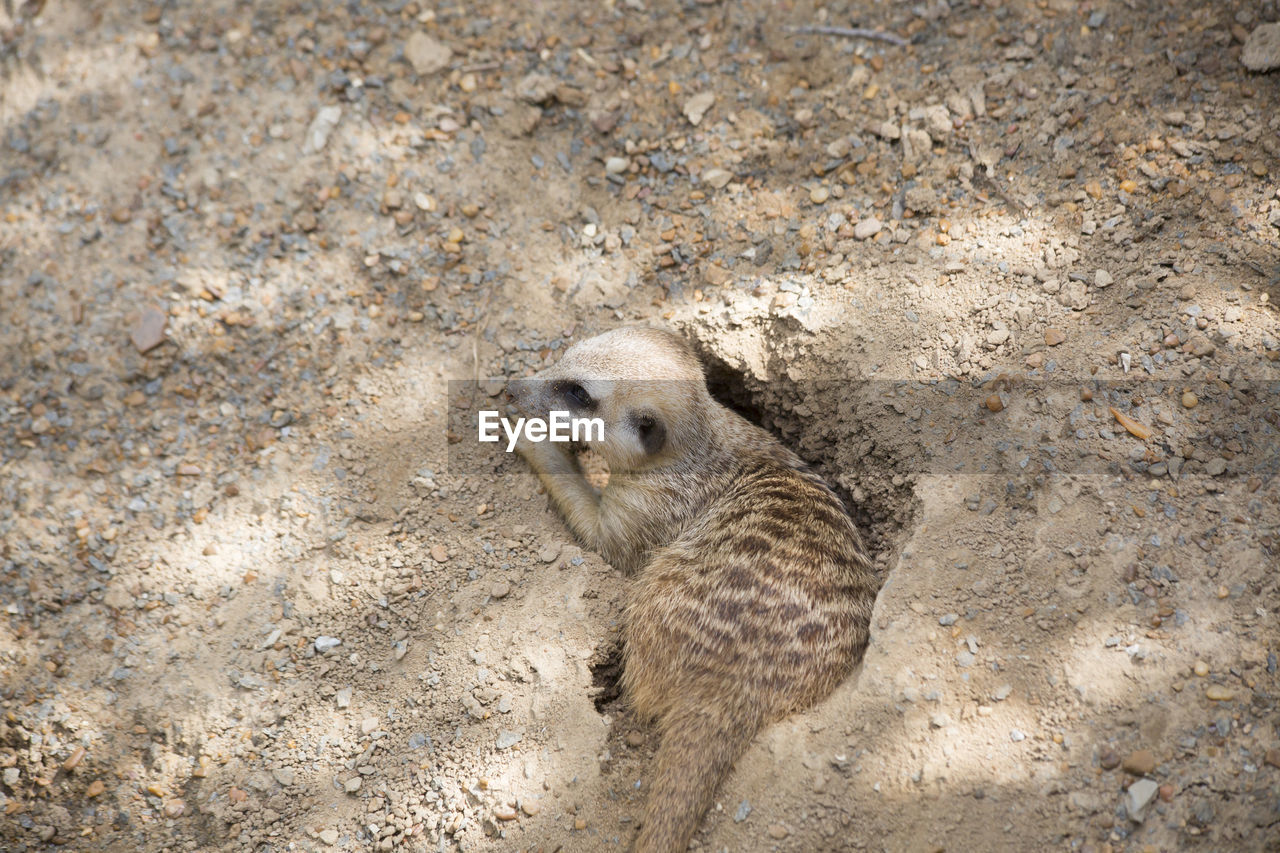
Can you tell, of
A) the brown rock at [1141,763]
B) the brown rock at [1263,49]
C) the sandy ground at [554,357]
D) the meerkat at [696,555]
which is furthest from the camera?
the brown rock at [1263,49]

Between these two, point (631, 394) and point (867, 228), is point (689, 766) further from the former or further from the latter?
point (867, 228)

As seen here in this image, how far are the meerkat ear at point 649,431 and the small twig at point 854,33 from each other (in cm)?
195

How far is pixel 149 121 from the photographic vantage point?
12.4ft

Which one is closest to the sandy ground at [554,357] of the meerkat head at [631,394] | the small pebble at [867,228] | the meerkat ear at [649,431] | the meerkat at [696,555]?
the small pebble at [867,228]

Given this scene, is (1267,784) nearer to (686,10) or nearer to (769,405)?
(769,405)

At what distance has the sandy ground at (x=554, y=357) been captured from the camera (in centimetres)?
241

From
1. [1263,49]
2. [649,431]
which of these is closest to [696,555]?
[649,431]

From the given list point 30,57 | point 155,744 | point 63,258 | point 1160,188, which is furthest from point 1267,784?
point 30,57

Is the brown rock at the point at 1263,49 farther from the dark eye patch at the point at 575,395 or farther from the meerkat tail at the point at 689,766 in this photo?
the meerkat tail at the point at 689,766

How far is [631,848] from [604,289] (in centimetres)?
213

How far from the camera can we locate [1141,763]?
2184mm

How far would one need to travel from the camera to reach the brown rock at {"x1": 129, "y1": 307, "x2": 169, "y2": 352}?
3469 mm

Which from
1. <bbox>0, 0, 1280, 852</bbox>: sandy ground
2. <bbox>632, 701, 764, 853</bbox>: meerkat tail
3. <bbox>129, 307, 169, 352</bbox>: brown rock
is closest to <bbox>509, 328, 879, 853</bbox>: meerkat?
<bbox>632, 701, 764, 853</bbox>: meerkat tail

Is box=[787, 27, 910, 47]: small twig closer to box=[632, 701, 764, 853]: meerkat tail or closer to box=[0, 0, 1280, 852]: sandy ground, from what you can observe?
box=[0, 0, 1280, 852]: sandy ground
